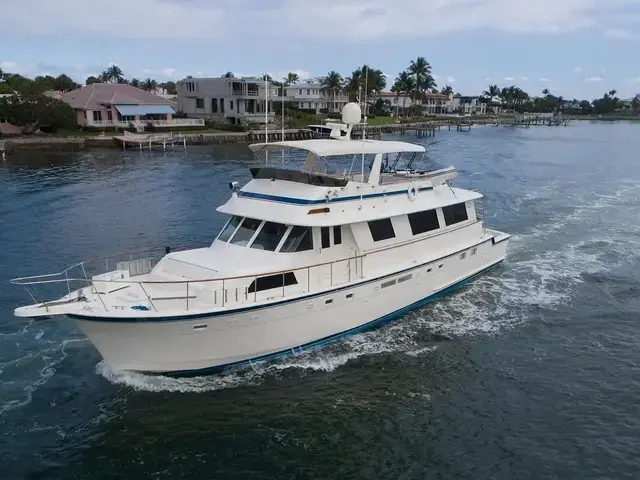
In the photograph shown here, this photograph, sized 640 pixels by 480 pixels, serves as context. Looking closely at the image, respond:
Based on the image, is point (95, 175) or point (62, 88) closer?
point (95, 175)

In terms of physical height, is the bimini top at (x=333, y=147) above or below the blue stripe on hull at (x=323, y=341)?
above

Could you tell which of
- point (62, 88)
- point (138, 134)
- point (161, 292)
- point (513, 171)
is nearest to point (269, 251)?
point (161, 292)

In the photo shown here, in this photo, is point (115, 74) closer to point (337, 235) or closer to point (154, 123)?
point (154, 123)

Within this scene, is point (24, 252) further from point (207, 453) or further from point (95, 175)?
point (95, 175)

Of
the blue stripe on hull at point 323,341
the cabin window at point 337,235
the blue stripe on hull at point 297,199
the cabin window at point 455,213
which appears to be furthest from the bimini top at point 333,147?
the blue stripe on hull at point 323,341

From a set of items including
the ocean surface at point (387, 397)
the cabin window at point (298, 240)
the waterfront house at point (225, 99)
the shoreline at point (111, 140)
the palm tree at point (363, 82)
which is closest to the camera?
the ocean surface at point (387, 397)

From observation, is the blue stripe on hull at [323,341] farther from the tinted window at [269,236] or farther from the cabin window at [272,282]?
the tinted window at [269,236]

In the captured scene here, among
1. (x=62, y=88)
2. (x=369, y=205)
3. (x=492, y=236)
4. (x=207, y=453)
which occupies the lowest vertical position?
(x=207, y=453)
